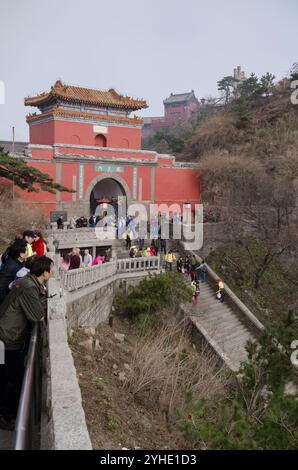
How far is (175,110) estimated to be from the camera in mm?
61688

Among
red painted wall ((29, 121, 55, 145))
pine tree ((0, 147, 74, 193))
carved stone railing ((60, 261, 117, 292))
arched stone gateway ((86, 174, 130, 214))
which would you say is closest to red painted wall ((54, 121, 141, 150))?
red painted wall ((29, 121, 55, 145))

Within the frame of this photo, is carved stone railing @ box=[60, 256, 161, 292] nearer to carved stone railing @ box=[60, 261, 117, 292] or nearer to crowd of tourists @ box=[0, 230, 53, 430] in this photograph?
carved stone railing @ box=[60, 261, 117, 292]

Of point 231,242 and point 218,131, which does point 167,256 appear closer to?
point 231,242

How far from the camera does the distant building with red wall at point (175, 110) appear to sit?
6016 centimetres

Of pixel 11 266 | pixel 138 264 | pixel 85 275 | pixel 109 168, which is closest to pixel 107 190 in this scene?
pixel 109 168

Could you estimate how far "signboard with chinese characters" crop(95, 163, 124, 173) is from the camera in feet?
76.7

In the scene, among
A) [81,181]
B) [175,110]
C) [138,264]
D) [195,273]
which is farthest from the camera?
[175,110]

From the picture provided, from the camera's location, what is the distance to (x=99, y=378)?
6.10 meters

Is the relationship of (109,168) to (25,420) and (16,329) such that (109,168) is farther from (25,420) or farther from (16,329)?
(25,420)

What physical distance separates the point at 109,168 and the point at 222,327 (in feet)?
40.5

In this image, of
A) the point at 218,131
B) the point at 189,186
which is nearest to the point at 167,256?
the point at 189,186

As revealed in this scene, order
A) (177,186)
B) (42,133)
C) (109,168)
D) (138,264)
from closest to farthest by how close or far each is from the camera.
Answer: (138,264) < (109,168) < (42,133) < (177,186)

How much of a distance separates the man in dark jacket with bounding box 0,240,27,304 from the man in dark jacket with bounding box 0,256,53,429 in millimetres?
729
